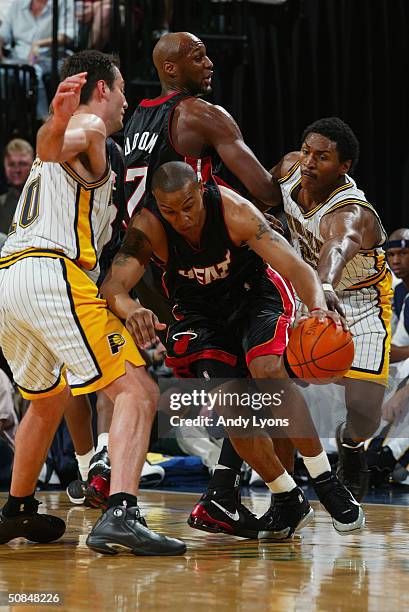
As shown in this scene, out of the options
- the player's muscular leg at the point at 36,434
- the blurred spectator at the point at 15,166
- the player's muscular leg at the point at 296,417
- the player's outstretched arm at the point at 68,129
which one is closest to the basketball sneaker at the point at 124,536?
the player's muscular leg at the point at 36,434

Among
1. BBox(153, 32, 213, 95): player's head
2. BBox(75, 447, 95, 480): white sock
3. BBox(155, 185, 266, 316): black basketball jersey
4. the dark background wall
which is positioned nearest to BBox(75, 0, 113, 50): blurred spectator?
the dark background wall

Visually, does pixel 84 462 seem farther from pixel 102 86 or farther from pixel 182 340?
pixel 102 86

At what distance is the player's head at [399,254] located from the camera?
276 inches

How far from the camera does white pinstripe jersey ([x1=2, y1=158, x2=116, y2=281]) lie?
337cm

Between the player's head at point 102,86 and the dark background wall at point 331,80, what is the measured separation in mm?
4498

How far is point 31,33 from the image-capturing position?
27.3ft

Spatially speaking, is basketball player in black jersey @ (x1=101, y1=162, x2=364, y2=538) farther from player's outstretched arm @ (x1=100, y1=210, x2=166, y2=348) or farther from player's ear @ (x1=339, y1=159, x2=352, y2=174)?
player's ear @ (x1=339, y1=159, x2=352, y2=174)

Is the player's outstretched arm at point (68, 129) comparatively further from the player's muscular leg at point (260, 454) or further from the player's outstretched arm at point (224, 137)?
the player's muscular leg at point (260, 454)

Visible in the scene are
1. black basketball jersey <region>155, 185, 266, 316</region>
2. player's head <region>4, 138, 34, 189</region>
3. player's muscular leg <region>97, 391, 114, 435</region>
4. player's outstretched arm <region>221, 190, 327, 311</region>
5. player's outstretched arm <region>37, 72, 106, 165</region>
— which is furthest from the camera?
player's head <region>4, 138, 34, 189</region>

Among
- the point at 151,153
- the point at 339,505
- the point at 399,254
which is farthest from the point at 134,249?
the point at 399,254

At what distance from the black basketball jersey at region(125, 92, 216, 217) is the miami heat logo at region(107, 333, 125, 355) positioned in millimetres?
1108

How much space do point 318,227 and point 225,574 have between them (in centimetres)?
207

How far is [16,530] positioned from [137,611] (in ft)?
4.32

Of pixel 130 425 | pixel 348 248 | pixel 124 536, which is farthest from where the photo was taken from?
pixel 348 248
